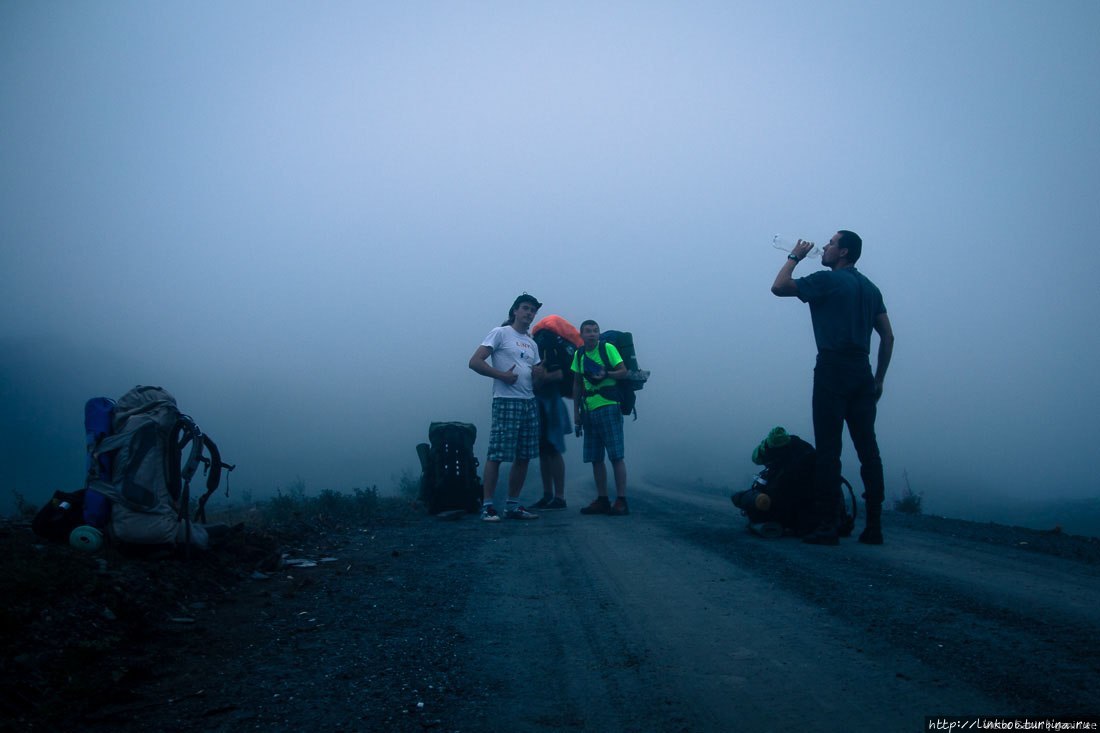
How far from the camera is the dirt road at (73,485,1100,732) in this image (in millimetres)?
2189

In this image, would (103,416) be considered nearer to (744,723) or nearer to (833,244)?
(744,723)

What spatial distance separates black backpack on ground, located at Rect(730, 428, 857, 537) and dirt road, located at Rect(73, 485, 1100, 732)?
60cm

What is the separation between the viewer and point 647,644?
2.89m

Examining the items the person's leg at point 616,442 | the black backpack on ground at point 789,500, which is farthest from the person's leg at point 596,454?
the black backpack on ground at point 789,500

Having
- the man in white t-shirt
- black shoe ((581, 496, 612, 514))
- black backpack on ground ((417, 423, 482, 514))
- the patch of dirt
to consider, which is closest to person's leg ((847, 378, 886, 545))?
black shoe ((581, 496, 612, 514))

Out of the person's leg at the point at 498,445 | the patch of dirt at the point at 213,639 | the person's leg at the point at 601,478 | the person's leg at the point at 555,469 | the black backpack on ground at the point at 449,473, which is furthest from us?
the person's leg at the point at 555,469

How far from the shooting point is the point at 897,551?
498 cm

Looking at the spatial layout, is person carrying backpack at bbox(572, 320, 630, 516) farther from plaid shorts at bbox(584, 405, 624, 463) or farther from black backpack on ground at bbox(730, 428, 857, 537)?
black backpack on ground at bbox(730, 428, 857, 537)

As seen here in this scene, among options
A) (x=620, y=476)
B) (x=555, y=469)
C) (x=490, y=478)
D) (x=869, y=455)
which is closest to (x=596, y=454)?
(x=620, y=476)

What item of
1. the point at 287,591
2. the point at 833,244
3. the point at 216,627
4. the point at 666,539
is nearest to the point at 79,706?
the point at 216,627

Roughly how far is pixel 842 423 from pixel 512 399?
12.1 feet

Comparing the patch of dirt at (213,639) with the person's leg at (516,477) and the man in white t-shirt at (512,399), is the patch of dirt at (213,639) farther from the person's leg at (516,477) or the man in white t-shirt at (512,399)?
the person's leg at (516,477)

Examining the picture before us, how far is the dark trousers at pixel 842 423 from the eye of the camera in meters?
5.35

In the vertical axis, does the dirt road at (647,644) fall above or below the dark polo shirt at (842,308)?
below
